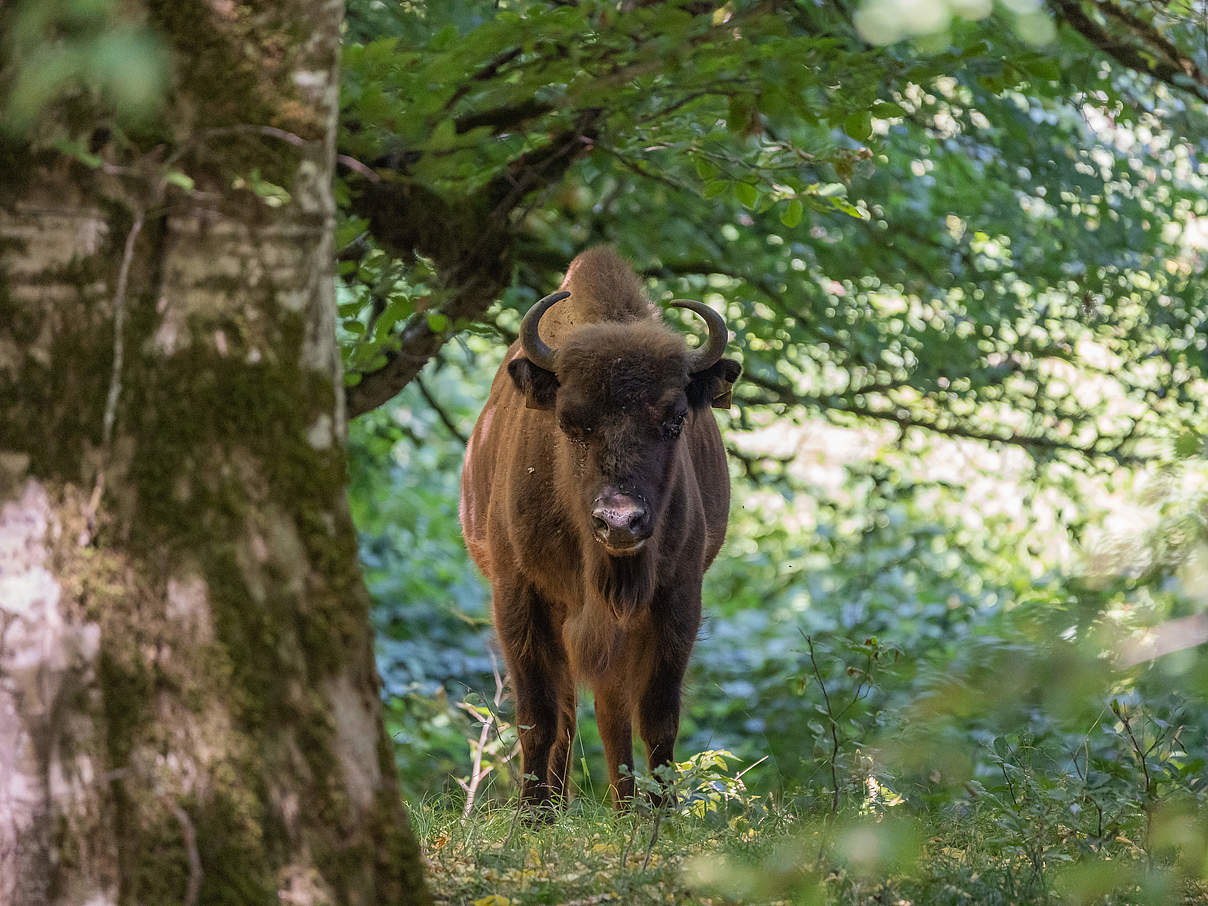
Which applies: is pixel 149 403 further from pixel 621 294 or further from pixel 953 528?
pixel 953 528

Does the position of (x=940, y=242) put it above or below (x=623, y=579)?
above

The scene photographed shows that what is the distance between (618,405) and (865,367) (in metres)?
3.75

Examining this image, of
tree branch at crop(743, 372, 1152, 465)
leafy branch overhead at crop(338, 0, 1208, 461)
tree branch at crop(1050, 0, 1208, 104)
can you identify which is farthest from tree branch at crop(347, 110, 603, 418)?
tree branch at crop(743, 372, 1152, 465)

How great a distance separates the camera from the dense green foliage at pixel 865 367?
2.62 meters

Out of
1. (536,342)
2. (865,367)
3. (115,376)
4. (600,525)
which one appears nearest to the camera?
(115,376)

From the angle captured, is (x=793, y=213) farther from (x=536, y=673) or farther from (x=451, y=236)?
(x=536, y=673)

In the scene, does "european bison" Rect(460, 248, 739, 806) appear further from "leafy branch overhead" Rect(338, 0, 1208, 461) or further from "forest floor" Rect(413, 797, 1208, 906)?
"forest floor" Rect(413, 797, 1208, 906)

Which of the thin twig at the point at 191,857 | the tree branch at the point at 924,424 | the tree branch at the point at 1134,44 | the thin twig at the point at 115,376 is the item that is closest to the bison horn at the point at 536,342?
the tree branch at the point at 1134,44

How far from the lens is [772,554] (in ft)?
36.1

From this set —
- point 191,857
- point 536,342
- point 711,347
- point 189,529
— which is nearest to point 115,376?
point 189,529

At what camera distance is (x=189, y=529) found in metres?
2.35

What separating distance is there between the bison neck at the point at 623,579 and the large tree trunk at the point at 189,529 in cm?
292

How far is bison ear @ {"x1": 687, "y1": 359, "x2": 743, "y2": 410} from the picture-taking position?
5883 mm

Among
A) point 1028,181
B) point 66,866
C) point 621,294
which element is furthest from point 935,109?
point 66,866
